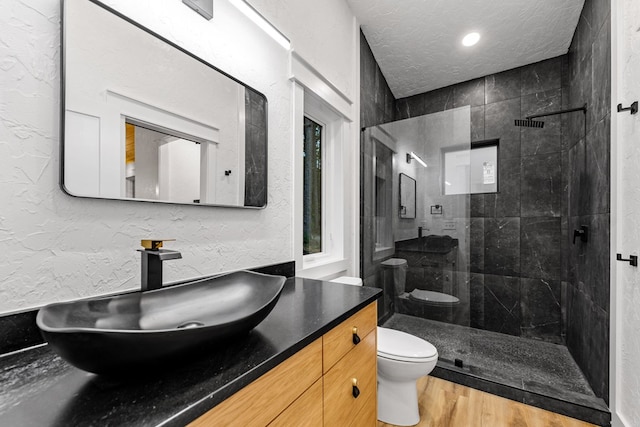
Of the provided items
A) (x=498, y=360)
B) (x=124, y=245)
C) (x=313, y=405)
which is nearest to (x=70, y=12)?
(x=124, y=245)

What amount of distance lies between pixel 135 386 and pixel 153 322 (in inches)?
10.9

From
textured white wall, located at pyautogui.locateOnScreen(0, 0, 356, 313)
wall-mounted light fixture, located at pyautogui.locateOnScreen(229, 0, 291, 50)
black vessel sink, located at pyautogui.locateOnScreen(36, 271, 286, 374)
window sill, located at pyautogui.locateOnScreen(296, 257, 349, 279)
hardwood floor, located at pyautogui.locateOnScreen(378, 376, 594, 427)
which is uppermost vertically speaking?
wall-mounted light fixture, located at pyautogui.locateOnScreen(229, 0, 291, 50)

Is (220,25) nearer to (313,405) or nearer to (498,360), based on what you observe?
(313,405)

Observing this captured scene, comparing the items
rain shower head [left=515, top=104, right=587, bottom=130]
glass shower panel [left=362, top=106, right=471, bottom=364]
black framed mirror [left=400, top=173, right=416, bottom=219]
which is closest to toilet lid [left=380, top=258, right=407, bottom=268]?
glass shower panel [left=362, top=106, right=471, bottom=364]

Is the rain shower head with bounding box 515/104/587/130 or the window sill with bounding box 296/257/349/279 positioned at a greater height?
the rain shower head with bounding box 515/104/587/130

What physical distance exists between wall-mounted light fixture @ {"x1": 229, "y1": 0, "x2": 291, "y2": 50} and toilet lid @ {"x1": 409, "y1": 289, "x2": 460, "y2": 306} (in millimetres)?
2307

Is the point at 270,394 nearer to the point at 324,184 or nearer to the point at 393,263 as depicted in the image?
the point at 324,184

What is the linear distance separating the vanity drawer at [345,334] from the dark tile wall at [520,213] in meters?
2.27

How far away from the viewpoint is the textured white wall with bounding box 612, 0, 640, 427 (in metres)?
1.31

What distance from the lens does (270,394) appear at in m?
0.61

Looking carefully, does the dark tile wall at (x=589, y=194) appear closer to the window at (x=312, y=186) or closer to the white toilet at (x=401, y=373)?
the white toilet at (x=401, y=373)

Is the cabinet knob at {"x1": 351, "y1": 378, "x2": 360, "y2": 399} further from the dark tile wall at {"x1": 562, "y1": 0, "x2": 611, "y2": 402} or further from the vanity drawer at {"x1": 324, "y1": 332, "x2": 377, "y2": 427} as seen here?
the dark tile wall at {"x1": 562, "y1": 0, "x2": 611, "y2": 402}

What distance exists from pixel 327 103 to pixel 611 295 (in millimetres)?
2048

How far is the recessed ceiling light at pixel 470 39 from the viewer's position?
2.40 m
